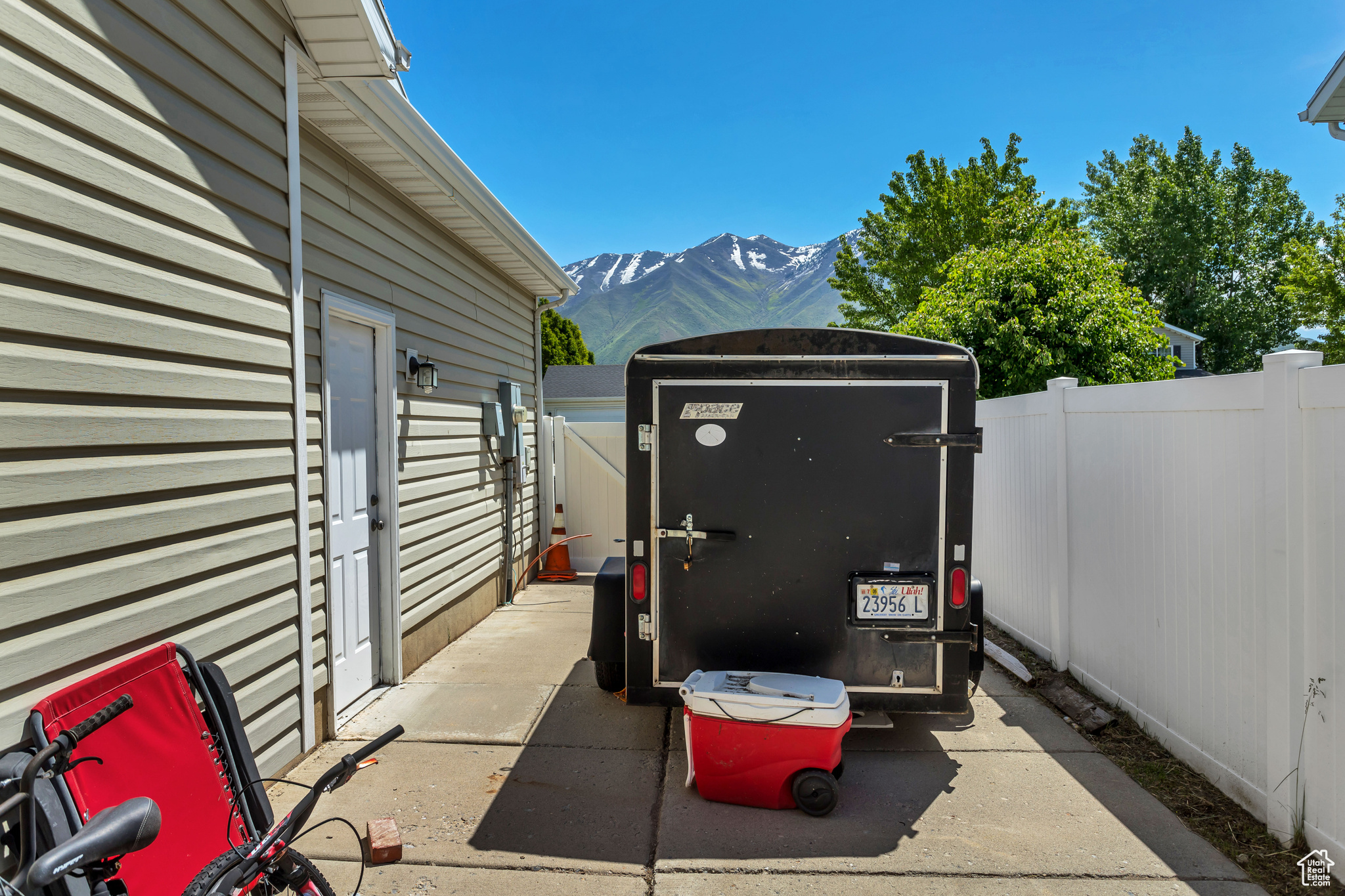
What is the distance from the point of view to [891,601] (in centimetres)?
352

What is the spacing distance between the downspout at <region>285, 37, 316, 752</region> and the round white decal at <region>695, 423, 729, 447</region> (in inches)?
76.1

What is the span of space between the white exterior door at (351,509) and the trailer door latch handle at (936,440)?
3.03 meters

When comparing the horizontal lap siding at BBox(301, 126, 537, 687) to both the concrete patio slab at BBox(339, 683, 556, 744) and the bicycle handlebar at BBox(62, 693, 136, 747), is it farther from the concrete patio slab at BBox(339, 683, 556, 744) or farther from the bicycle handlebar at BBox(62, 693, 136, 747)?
the bicycle handlebar at BBox(62, 693, 136, 747)

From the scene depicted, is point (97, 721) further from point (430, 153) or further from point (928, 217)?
point (928, 217)

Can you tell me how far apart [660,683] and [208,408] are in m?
2.40

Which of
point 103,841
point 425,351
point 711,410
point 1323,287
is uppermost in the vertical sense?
point 1323,287

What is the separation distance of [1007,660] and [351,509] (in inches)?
177

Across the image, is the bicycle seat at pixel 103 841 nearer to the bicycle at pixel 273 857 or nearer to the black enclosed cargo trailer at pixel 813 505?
the bicycle at pixel 273 857

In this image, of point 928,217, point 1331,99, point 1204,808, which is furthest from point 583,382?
point 1204,808

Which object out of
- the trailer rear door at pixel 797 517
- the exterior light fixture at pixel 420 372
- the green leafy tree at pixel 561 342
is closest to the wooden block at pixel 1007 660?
the trailer rear door at pixel 797 517

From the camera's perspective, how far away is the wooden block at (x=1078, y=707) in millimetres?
3900

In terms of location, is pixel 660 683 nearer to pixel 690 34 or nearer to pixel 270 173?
pixel 270 173

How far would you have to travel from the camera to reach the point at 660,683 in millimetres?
3654

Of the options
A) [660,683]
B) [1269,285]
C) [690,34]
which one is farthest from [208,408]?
[690,34]
